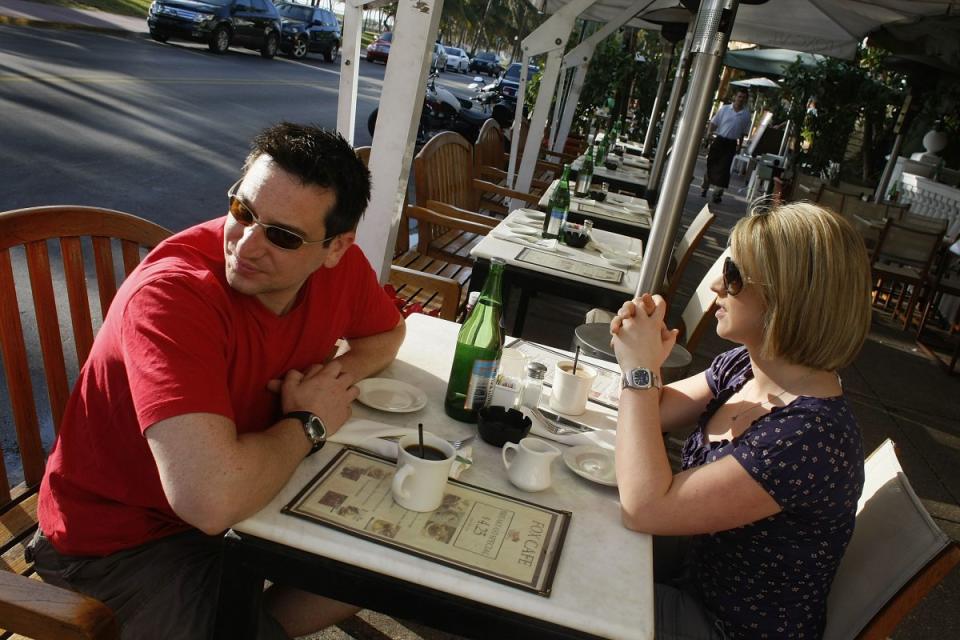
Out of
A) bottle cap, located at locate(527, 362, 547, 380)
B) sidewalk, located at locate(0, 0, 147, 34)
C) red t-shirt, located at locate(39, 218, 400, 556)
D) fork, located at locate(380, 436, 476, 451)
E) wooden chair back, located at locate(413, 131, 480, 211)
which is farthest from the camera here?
sidewalk, located at locate(0, 0, 147, 34)

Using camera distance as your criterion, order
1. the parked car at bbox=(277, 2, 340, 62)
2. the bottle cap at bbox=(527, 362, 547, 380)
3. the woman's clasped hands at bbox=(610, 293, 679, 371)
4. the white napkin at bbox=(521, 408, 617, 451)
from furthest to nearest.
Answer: the parked car at bbox=(277, 2, 340, 62) < the bottle cap at bbox=(527, 362, 547, 380) < the white napkin at bbox=(521, 408, 617, 451) < the woman's clasped hands at bbox=(610, 293, 679, 371)

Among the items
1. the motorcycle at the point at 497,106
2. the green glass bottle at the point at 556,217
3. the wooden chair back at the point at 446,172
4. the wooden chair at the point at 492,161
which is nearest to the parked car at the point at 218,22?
the motorcycle at the point at 497,106

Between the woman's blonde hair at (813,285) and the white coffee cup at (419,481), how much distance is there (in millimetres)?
874

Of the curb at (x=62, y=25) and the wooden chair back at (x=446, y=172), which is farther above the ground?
the wooden chair back at (x=446, y=172)

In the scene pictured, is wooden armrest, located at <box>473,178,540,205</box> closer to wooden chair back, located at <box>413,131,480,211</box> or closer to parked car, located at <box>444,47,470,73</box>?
wooden chair back, located at <box>413,131,480,211</box>

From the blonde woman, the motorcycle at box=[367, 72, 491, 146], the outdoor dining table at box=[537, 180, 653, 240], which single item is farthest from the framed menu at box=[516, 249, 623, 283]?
the motorcycle at box=[367, 72, 491, 146]

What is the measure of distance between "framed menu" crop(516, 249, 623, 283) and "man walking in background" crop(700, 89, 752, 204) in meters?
11.7

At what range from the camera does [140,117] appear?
401 inches

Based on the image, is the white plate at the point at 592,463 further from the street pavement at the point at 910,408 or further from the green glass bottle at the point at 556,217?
the green glass bottle at the point at 556,217

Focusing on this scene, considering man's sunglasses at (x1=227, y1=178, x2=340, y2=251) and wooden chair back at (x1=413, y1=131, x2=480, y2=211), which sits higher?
man's sunglasses at (x1=227, y1=178, x2=340, y2=251)

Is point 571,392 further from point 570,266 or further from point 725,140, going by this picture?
point 725,140

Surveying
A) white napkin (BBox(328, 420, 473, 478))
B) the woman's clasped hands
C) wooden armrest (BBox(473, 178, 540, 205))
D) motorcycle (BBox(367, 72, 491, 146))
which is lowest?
motorcycle (BBox(367, 72, 491, 146))

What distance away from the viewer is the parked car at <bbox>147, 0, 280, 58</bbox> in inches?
740

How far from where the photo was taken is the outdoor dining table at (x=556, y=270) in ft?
12.5
